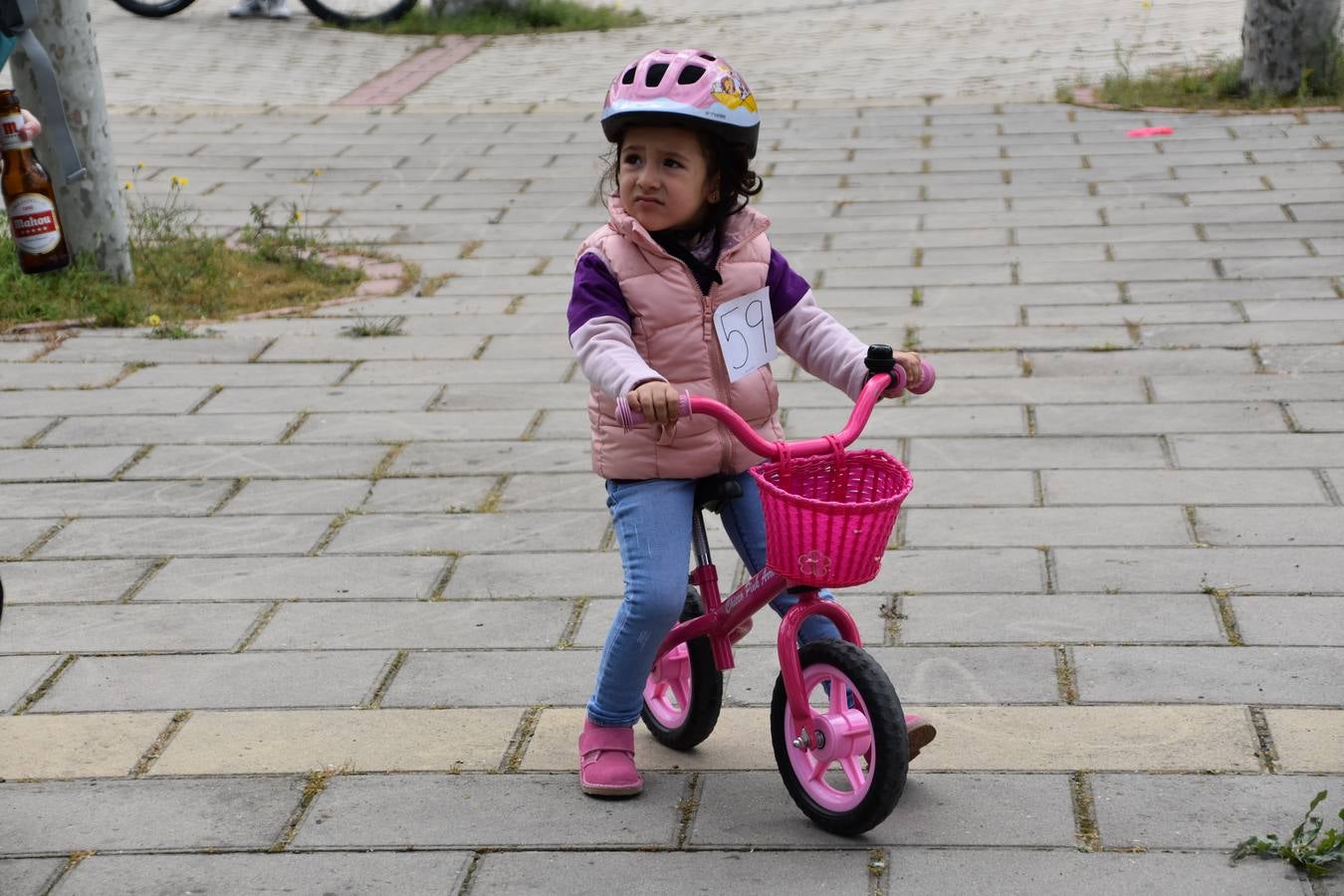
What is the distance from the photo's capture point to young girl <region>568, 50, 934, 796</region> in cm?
306

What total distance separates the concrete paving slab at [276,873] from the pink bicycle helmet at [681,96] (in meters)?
1.29

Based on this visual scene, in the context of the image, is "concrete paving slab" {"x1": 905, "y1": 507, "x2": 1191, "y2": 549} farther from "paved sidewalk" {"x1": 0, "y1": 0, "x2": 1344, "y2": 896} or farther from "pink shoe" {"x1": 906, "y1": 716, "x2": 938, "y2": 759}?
"pink shoe" {"x1": 906, "y1": 716, "x2": 938, "y2": 759}

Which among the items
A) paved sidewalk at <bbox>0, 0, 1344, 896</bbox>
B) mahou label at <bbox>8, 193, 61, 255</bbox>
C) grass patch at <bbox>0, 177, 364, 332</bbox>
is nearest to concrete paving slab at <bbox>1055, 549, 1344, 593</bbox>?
paved sidewalk at <bbox>0, 0, 1344, 896</bbox>

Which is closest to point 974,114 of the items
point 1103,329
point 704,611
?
point 1103,329

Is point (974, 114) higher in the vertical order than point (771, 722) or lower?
lower

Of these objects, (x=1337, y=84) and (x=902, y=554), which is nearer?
(x=902, y=554)

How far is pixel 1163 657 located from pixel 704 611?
1.06m

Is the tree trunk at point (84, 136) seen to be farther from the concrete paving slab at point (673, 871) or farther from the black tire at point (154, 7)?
the black tire at point (154, 7)

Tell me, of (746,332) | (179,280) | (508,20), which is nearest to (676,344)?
(746,332)

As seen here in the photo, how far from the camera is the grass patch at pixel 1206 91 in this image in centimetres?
1023

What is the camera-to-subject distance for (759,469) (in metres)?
2.94

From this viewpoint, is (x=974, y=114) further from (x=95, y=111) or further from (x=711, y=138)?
(x=711, y=138)

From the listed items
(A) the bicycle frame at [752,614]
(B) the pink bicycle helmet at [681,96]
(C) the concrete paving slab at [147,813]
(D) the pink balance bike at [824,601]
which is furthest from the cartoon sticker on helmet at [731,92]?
(C) the concrete paving slab at [147,813]

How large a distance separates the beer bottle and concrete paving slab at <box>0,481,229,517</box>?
211cm
